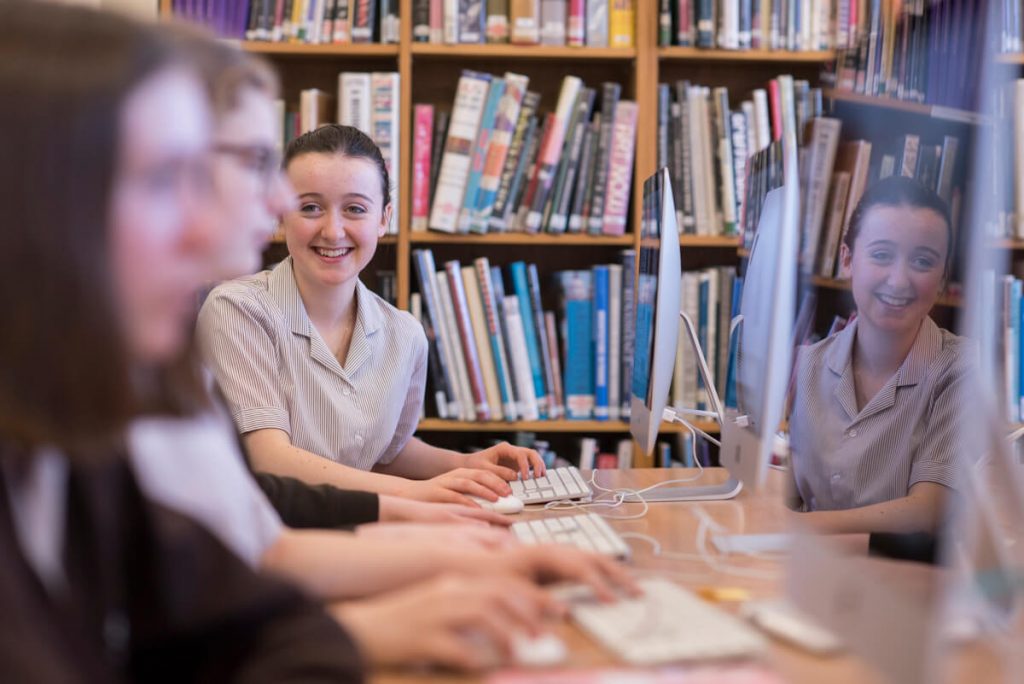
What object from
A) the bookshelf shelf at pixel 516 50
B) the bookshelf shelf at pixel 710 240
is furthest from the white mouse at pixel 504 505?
the bookshelf shelf at pixel 516 50

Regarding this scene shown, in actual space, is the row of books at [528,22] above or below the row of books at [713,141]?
above

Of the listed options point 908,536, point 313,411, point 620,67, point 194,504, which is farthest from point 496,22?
point 194,504

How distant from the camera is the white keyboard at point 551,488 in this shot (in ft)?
4.89

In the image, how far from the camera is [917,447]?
1.17 metres

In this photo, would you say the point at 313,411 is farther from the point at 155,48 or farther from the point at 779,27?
the point at 779,27

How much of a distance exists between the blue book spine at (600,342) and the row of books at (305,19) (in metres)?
0.80

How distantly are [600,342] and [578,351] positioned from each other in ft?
0.20

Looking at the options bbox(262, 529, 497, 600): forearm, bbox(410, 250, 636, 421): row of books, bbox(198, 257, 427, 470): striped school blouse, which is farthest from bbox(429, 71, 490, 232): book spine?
bbox(262, 529, 497, 600): forearm

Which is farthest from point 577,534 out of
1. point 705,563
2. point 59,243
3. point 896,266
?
point 59,243

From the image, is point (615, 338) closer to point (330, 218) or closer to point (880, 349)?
point (330, 218)

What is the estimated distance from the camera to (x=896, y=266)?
1069 millimetres

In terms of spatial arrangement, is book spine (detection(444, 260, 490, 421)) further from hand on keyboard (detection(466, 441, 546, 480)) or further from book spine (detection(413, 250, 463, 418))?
hand on keyboard (detection(466, 441, 546, 480))

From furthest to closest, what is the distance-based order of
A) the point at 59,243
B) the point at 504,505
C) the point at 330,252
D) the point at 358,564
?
the point at 330,252
the point at 504,505
the point at 358,564
the point at 59,243

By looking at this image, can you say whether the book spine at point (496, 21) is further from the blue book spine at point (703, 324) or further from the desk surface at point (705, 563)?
the desk surface at point (705, 563)
